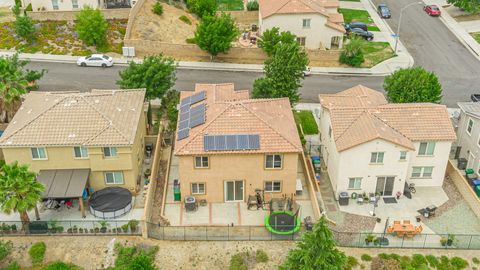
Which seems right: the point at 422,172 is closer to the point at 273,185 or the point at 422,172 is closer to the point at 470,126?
the point at 470,126

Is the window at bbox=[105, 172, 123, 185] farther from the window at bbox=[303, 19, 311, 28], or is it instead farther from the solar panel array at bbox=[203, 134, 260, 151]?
the window at bbox=[303, 19, 311, 28]

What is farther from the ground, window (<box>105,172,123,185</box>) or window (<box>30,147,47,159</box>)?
window (<box>30,147,47,159</box>)

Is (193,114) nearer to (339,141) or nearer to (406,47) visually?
(339,141)

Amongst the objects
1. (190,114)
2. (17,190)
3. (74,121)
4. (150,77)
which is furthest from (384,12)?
(17,190)

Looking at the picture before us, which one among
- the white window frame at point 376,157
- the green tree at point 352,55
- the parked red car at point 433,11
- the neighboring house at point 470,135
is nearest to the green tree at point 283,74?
the white window frame at point 376,157

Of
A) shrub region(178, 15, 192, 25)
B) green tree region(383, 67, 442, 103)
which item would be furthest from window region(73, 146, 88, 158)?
shrub region(178, 15, 192, 25)

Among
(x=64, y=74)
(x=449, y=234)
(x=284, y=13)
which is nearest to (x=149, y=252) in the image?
(x=449, y=234)
